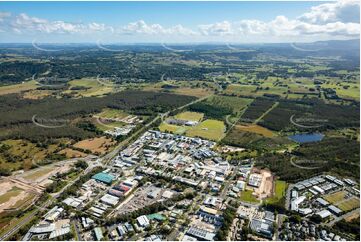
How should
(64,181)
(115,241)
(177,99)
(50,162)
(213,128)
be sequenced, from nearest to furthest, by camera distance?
(115,241), (64,181), (50,162), (213,128), (177,99)

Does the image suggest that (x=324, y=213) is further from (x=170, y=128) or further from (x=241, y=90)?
(x=241, y=90)

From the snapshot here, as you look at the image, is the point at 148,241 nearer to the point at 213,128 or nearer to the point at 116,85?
the point at 213,128

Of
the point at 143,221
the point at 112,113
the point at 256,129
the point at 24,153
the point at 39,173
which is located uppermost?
the point at 143,221

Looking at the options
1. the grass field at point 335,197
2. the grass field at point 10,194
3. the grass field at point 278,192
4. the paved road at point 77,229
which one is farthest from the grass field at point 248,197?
the grass field at point 10,194

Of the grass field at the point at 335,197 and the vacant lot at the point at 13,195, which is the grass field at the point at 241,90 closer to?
the grass field at the point at 335,197

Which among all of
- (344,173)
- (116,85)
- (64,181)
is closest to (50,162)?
(64,181)

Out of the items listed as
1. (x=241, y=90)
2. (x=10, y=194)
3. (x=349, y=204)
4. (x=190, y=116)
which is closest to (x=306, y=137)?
(x=349, y=204)

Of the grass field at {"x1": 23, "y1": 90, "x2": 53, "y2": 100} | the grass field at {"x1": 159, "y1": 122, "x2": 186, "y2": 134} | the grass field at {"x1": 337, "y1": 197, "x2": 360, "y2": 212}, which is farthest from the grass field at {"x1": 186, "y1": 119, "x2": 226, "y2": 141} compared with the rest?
the grass field at {"x1": 23, "y1": 90, "x2": 53, "y2": 100}
